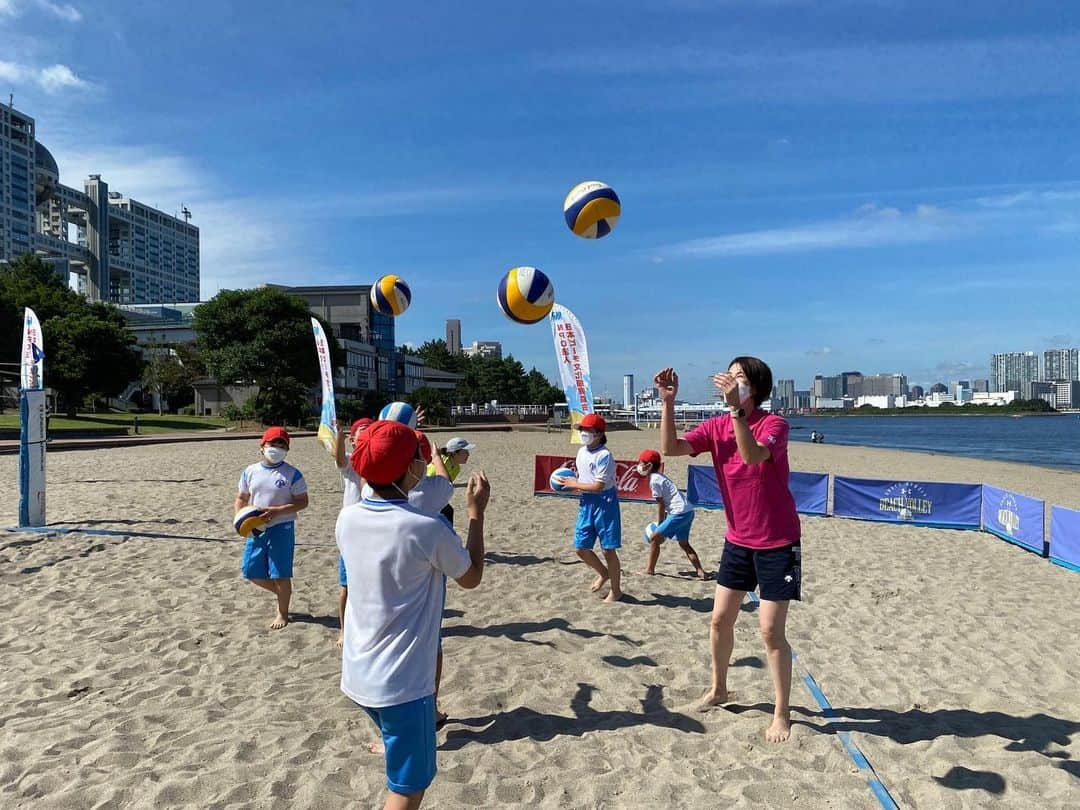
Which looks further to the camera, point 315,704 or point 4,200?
point 4,200

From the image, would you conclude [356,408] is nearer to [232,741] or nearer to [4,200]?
[232,741]

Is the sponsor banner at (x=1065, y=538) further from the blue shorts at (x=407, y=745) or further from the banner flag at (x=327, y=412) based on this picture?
the blue shorts at (x=407, y=745)

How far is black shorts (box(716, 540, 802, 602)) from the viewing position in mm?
3611

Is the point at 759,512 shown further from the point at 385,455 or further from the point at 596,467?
the point at 596,467

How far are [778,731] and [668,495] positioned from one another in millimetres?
3977

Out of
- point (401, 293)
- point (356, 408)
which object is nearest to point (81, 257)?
point (356, 408)

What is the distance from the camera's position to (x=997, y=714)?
13.8 feet

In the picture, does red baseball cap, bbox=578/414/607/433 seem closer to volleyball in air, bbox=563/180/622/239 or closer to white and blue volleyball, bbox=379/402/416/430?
white and blue volleyball, bbox=379/402/416/430

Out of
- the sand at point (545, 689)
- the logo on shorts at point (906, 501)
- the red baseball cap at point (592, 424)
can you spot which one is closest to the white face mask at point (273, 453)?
the sand at point (545, 689)

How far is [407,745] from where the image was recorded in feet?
7.54

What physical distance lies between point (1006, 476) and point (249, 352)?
41.1m

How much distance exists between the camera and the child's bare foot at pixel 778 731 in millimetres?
3740

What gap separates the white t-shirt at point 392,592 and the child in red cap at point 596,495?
402cm

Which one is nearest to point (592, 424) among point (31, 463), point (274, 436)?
point (274, 436)
